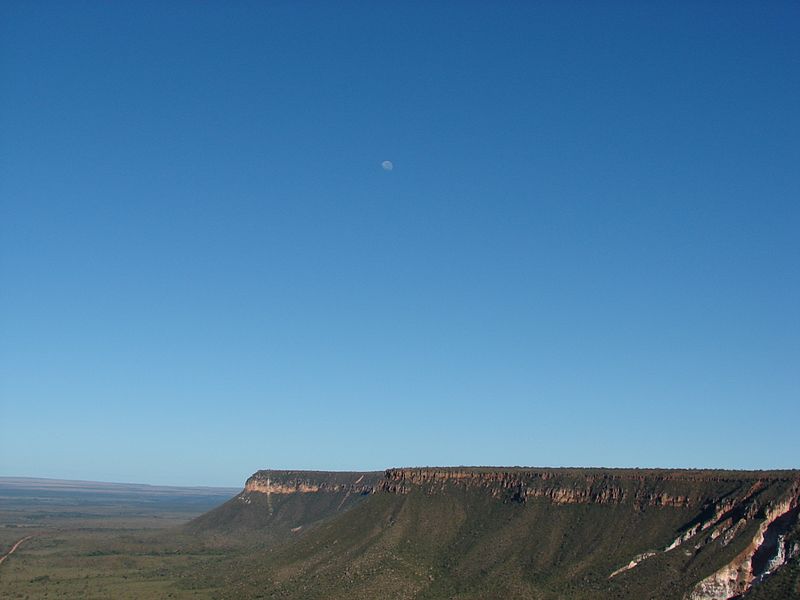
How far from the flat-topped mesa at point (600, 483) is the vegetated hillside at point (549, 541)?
0.25 metres

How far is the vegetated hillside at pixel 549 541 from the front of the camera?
114812mm

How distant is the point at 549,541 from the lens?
14212cm

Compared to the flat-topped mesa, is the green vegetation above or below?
below

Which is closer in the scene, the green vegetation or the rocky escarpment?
the rocky escarpment

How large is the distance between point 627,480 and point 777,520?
33.1 meters

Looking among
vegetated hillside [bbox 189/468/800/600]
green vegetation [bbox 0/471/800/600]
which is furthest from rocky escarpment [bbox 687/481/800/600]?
green vegetation [bbox 0/471/800/600]

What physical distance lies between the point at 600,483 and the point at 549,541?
14776 mm

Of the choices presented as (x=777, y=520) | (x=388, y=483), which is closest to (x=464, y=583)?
(x=777, y=520)

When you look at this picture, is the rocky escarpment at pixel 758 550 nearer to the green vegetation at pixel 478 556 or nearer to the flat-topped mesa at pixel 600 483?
the green vegetation at pixel 478 556

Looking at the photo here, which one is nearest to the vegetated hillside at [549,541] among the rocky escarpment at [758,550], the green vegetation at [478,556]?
the rocky escarpment at [758,550]

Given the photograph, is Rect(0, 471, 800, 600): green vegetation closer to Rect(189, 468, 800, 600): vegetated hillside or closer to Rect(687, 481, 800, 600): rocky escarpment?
Rect(189, 468, 800, 600): vegetated hillside

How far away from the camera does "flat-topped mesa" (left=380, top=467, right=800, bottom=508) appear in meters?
132

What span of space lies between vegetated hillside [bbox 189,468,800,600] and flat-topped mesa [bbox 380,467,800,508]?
250mm

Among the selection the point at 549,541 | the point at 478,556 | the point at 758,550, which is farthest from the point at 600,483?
the point at 758,550
